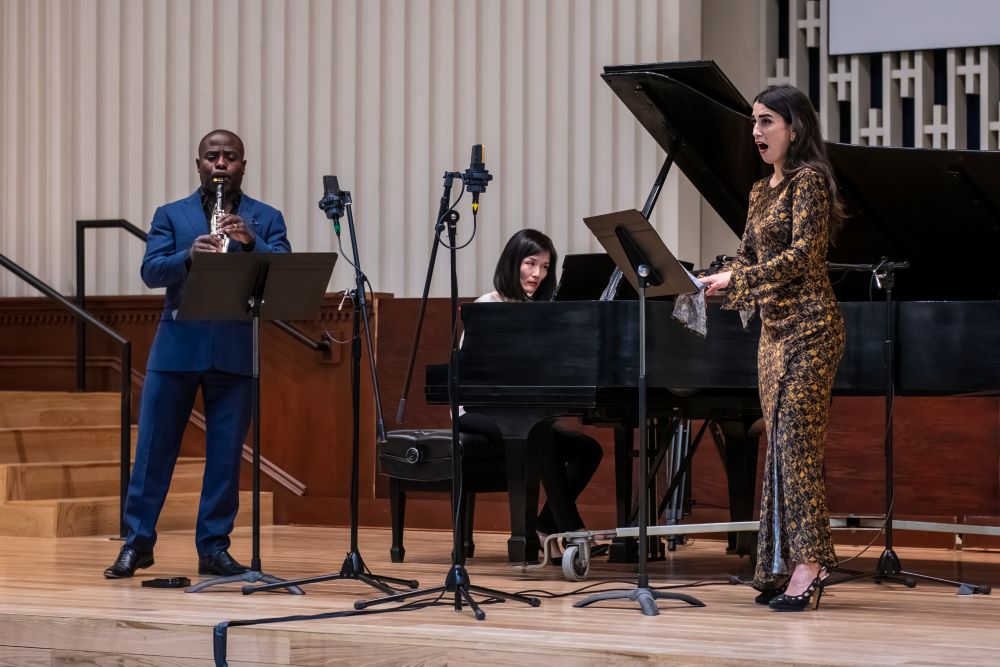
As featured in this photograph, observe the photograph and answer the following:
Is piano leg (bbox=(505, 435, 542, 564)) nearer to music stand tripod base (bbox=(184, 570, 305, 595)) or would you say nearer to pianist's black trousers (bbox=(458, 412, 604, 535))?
pianist's black trousers (bbox=(458, 412, 604, 535))

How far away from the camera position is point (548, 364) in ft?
14.6

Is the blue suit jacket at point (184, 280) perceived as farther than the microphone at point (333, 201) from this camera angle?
Yes

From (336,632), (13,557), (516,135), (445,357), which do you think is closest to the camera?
(336,632)

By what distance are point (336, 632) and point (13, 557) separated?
2.35 m

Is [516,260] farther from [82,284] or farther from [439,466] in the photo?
[82,284]

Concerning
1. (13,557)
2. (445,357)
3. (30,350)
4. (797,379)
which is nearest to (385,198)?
(445,357)

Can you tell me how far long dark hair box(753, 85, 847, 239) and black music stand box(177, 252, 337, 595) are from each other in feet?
4.10

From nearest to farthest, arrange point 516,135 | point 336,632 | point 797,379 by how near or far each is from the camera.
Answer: point 336,632 < point 797,379 < point 516,135

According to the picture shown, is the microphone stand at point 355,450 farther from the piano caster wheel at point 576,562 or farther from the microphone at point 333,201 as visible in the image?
the piano caster wheel at point 576,562

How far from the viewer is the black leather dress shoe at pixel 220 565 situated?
14.9 ft

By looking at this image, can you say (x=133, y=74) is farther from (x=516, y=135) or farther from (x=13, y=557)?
(x=13, y=557)

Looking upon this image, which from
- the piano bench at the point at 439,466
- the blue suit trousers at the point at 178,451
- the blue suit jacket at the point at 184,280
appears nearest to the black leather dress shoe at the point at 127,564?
the blue suit trousers at the point at 178,451

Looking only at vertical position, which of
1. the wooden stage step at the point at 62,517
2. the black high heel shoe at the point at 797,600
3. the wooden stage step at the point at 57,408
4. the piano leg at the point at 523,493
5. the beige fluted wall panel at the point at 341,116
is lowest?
the wooden stage step at the point at 62,517

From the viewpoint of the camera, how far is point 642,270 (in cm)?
379
